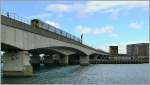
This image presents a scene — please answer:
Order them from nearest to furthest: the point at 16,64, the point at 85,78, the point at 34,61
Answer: the point at 85,78
the point at 16,64
the point at 34,61

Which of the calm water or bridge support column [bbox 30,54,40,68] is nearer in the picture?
the calm water

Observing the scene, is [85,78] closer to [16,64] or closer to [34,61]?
[16,64]

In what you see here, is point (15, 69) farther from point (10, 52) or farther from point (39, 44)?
point (39, 44)

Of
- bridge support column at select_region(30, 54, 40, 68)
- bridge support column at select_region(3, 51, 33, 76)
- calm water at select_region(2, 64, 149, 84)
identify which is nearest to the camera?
calm water at select_region(2, 64, 149, 84)

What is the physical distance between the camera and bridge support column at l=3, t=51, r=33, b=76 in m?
48.8

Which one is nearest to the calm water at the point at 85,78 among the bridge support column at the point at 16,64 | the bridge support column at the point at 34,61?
the bridge support column at the point at 16,64

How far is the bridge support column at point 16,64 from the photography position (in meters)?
48.8

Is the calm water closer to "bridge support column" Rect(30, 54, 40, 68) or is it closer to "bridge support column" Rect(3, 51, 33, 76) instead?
"bridge support column" Rect(3, 51, 33, 76)

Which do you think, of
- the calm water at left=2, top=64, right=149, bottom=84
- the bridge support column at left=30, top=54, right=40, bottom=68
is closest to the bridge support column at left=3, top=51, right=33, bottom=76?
the calm water at left=2, top=64, right=149, bottom=84

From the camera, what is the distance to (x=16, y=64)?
48969 mm

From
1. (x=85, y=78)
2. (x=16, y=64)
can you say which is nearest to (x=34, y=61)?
(x=16, y=64)

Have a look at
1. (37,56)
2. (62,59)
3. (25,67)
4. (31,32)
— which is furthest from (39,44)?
(37,56)

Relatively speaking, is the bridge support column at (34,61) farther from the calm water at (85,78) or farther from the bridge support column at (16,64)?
the bridge support column at (16,64)

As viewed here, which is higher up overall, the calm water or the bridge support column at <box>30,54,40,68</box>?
the bridge support column at <box>30,54,40,68</box>
